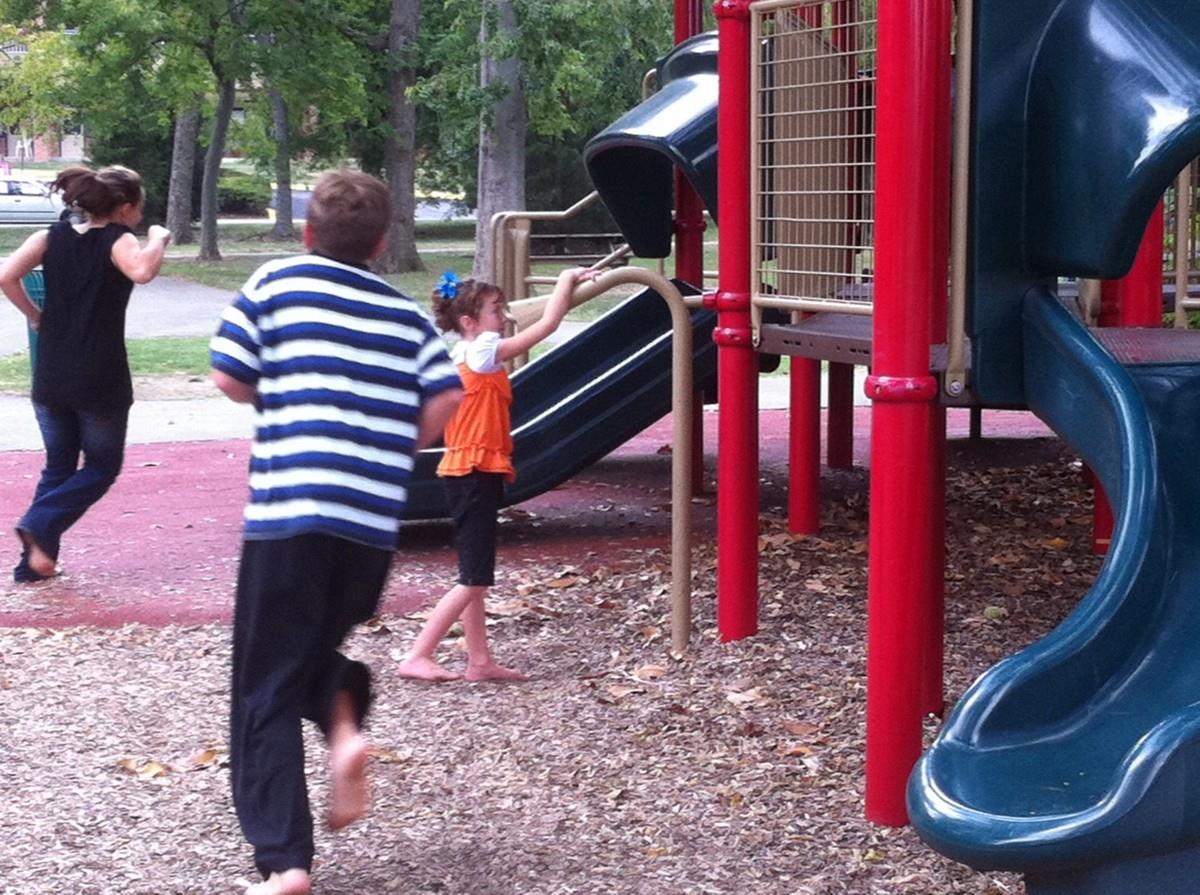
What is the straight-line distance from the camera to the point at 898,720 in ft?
13.5

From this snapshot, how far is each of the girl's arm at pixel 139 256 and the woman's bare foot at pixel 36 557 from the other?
1179mm

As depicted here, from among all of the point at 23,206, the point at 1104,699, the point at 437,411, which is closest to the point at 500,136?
the point at 437,411

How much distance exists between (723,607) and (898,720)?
1596 mm

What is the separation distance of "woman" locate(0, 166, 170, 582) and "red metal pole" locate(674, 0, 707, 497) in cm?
255

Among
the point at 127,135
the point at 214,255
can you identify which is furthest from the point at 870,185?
the point at 127,135

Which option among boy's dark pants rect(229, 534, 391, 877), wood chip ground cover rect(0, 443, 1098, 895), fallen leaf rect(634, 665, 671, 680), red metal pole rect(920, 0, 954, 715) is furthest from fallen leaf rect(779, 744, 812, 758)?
boy's dark pants rect(229, 534, 391, 877)

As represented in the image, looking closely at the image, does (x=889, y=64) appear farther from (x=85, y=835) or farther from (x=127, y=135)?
(x=127, y=135)

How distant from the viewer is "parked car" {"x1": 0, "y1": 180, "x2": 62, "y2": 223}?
4600 cm

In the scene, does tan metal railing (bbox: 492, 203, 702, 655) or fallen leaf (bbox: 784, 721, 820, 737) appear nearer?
fallen leaf (bbox: 784, 721, 820, 737)

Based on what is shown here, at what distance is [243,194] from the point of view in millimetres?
52062

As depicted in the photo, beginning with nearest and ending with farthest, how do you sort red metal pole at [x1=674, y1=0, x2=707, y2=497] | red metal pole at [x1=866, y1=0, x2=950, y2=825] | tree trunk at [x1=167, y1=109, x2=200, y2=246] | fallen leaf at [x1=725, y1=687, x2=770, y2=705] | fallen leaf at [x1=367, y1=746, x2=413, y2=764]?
red metal pole at [x1=866, y1=0, x2=950, y2=825] < fallen leaf at [x1=367, y1=746, x2=413, y2=764] < fallen leaf at [x1=725, y1=687, x2=770, y2=705] < red metal pole at [x1=674, y1=0, x2=707, y2=497] < tree trunk at [x1=167, y1=109, x2=200, y2=246]

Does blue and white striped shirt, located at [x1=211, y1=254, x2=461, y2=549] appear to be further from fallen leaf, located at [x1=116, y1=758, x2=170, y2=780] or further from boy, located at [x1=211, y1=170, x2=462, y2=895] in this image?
fallen leaf, located at [x1=116, y1=758, x2=170, y2=780]

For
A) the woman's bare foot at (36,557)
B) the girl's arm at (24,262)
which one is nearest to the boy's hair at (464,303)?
the girl's arm at (24,262)

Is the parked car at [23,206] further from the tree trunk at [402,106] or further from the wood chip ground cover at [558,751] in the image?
the wood chip ground cover at [558,751]
